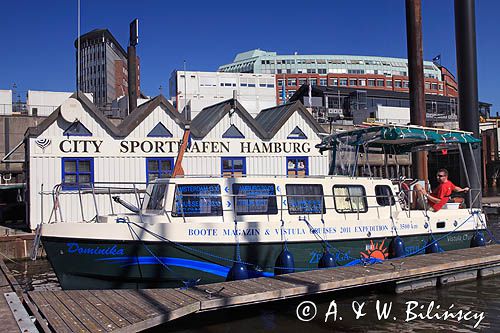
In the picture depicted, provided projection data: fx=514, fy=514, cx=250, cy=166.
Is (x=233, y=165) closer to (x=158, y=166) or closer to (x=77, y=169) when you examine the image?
(x=158, y=166)

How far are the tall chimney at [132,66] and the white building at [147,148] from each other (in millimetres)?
5592

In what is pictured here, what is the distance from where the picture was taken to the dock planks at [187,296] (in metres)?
8.55

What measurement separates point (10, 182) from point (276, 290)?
26440 millimetres

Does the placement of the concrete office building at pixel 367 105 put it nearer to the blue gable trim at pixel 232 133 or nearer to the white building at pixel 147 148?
the white building at pixel 147 148

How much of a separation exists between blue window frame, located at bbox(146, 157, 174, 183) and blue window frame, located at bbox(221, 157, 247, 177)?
7.76 ft

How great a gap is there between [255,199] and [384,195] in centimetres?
381

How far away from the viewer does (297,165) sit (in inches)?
953

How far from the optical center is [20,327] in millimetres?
8125

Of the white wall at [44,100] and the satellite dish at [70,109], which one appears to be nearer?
the satellite dish at [70,109]

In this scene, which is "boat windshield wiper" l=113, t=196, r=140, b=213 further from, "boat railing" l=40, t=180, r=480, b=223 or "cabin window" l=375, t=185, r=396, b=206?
"cabin window" l=375, t=185, r=396, b=206

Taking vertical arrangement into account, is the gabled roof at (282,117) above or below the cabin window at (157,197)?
above

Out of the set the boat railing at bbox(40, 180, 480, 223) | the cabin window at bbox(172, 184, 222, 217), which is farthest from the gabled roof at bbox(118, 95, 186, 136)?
the cabin window at bbox(172, 184, 222, 217)

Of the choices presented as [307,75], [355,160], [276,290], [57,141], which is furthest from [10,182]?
[307,75]

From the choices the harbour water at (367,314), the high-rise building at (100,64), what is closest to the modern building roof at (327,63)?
the high-rise building at (100,64)
